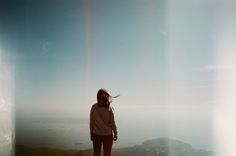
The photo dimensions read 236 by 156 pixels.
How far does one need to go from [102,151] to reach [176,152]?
469 centimetres

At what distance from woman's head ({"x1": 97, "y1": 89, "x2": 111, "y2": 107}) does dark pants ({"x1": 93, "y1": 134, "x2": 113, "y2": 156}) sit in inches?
34.0

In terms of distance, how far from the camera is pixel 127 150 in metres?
16.1

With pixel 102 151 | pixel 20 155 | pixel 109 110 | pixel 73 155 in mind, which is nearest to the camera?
pixel 109 110

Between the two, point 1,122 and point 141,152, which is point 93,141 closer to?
point 141,152

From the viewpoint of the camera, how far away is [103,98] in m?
11.0

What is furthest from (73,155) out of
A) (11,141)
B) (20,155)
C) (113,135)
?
(11,141)

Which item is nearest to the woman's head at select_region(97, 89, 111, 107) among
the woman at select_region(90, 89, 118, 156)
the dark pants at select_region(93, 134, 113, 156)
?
the woman at select_region(90, 89, 118, 156)

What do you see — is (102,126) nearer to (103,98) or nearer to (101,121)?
(101,121)

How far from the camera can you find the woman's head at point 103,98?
35.7ft

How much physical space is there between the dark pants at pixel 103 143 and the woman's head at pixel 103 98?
2.83 feet

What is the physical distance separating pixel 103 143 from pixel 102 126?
1.57ft

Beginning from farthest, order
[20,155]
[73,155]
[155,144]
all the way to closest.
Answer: [155,144] → [20,155] → [73,155]

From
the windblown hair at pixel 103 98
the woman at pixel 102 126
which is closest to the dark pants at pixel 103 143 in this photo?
the woman at pixel 102 126

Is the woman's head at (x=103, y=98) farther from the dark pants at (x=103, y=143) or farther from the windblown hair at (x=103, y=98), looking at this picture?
the dark pants at (x=103, y=143)
